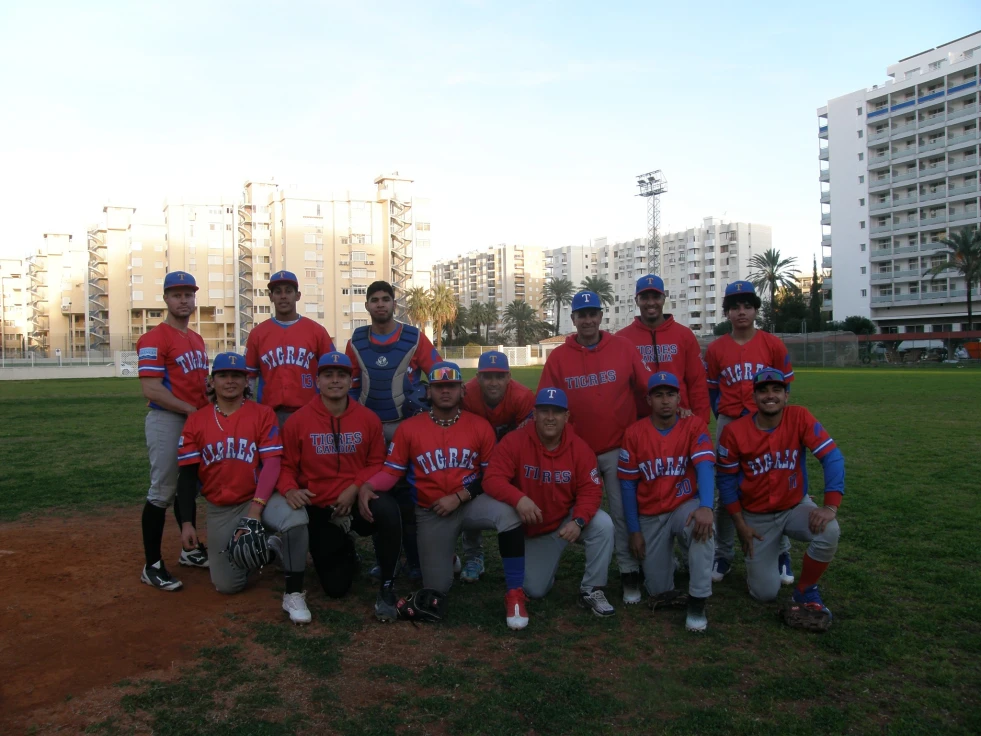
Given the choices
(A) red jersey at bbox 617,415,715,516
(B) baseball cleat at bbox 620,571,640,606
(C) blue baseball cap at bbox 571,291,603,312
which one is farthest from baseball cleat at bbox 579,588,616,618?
(C) blue baseball cap at bbox 571,291,603,312

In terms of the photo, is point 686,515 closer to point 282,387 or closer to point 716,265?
point 282,387

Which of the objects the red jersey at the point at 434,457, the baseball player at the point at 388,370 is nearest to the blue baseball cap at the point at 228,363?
the baseball player at the point at 388,370

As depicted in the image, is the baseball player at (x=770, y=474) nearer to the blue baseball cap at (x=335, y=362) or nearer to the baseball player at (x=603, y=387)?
the baseball player at (x=603, y=387)

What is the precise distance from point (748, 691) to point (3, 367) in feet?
161

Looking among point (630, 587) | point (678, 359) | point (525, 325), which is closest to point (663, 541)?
point (630, 587)

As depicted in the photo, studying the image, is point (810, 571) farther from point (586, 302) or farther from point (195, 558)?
point (195, 558)

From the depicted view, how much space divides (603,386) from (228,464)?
260 centimetres

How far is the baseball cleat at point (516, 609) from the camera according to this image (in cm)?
401

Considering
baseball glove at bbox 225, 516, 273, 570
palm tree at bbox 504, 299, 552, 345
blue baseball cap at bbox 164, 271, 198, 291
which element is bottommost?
baseball glove at bbox 225, 516, 273, 570

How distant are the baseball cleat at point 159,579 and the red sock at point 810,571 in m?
4.00

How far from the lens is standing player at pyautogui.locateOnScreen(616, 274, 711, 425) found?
16.2ft

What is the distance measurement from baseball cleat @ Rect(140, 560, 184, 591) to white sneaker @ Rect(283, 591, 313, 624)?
90 centimetres

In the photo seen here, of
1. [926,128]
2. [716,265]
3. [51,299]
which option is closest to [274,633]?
[926,128]

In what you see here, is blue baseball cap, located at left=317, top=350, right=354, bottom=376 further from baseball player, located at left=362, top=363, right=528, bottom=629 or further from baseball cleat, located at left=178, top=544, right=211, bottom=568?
baseball cleat, located at left=178, top=544, right=211, bottom=568
